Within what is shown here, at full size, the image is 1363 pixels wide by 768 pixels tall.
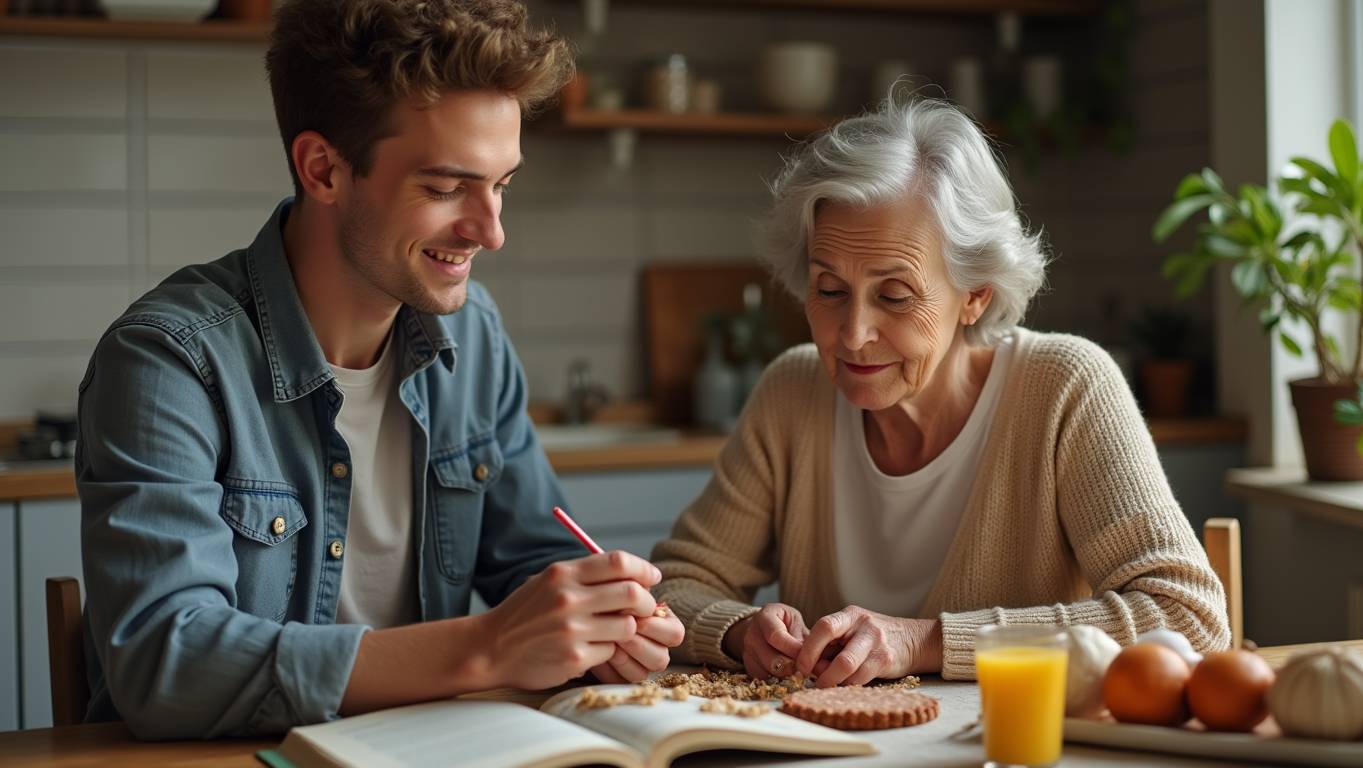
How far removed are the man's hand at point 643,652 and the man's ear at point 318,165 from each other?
63cm

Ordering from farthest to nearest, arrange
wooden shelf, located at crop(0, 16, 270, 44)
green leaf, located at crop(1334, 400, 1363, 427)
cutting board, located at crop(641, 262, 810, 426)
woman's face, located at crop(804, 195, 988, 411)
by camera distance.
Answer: cutting board, located at crop(641, 262, 810, 426)
wooden shelf, located at crop(0, 16, 270, 44)
green leaf, located at crop(1334, 400, 1363, 427)
woman's face, located at crop(804, 195, 988, 411)

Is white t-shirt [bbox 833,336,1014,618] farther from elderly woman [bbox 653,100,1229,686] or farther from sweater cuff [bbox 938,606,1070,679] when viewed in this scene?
sweater cuff [bbox 938,606,1070,679]

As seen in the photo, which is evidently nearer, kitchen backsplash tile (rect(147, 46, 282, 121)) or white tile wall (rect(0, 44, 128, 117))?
white tile wall (rect(0, 44, 128, 117))

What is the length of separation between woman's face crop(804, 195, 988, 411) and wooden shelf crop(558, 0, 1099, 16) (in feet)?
6.71

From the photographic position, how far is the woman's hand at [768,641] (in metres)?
1.58

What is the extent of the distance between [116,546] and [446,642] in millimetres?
331

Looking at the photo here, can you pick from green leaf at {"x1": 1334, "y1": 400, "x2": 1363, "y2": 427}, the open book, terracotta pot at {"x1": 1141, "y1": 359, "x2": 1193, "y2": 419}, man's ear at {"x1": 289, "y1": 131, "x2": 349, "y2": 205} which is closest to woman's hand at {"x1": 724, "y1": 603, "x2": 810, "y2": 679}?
the open book

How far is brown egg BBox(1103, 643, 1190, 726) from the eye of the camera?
1.26m

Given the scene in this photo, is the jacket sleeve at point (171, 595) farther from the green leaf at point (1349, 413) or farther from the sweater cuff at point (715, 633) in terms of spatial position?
the green leaf at point (1349, 413)

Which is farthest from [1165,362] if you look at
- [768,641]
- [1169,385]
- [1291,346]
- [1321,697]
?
[1321,697]

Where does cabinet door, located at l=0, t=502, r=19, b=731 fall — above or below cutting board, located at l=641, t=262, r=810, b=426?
below

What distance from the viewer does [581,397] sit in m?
3.71

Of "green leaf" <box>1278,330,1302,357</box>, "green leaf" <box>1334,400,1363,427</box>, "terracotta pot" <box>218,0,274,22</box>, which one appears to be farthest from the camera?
"terracotta pot" <box>218,0,274,22</box>

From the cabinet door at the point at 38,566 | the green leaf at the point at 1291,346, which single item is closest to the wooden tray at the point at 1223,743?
the green leaf at the point at 1291,346
